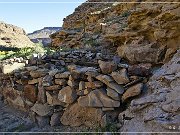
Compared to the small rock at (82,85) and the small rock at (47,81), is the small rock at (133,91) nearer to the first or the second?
the small rock at (82,85)

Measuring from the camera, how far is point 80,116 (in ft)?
21.1

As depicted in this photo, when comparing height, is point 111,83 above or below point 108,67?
below

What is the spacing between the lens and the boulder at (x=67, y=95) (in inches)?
259

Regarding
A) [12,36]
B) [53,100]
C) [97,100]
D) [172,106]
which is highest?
[12,36]

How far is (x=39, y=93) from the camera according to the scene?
7.23 meters

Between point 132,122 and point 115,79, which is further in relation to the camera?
point 115,79

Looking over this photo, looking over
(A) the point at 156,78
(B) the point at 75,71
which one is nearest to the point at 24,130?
(B) the point at 75,71

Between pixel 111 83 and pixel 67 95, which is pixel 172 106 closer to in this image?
pixel 111 83

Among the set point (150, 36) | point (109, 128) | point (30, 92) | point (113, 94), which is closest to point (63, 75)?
point (30, 92)

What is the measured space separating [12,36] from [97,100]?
79.3 ft

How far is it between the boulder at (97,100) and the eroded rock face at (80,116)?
0.13m

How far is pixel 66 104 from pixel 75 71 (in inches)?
31.0

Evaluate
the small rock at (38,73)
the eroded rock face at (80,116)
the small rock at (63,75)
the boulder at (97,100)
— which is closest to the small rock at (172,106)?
the boulder at (97,100)

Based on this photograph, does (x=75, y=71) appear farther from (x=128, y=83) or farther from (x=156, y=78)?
(x=156, y=78)
